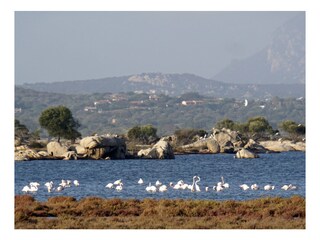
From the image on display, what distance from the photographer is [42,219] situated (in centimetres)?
2555

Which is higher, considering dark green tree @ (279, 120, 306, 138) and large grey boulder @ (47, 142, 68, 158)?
dark green tree @ (279, 120, 306, 138)

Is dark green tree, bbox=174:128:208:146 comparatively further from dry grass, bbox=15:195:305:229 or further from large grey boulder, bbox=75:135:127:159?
dry grass, bbox=15:195:305:229

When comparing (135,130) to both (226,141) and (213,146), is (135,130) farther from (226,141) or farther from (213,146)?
(226,141)

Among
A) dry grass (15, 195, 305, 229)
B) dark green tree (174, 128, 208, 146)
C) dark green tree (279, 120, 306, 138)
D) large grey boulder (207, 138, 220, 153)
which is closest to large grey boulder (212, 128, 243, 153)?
large grey boulder (207, 138, 220, 153)

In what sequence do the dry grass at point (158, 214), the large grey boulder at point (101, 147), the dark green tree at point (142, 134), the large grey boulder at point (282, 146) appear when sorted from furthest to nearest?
the dark green tree at point (142, 134)
the large grey boulder at point (282, 146)
the large grey boulder at point (101, 147)
the dry grass at point (158, 214)

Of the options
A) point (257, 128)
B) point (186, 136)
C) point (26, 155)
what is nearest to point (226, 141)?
point (186, 136)

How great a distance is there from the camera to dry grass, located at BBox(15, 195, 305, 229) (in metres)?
24.3

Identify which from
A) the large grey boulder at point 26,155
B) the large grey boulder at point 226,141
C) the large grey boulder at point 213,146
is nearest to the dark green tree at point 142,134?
the large grey boulder at point 226,141

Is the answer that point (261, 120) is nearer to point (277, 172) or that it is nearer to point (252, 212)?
point (277, 172)

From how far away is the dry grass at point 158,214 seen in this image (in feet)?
79.6

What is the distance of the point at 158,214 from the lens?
2692 cm

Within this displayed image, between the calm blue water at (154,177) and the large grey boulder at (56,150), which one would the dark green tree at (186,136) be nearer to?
the large grey boulder at (56,150)
